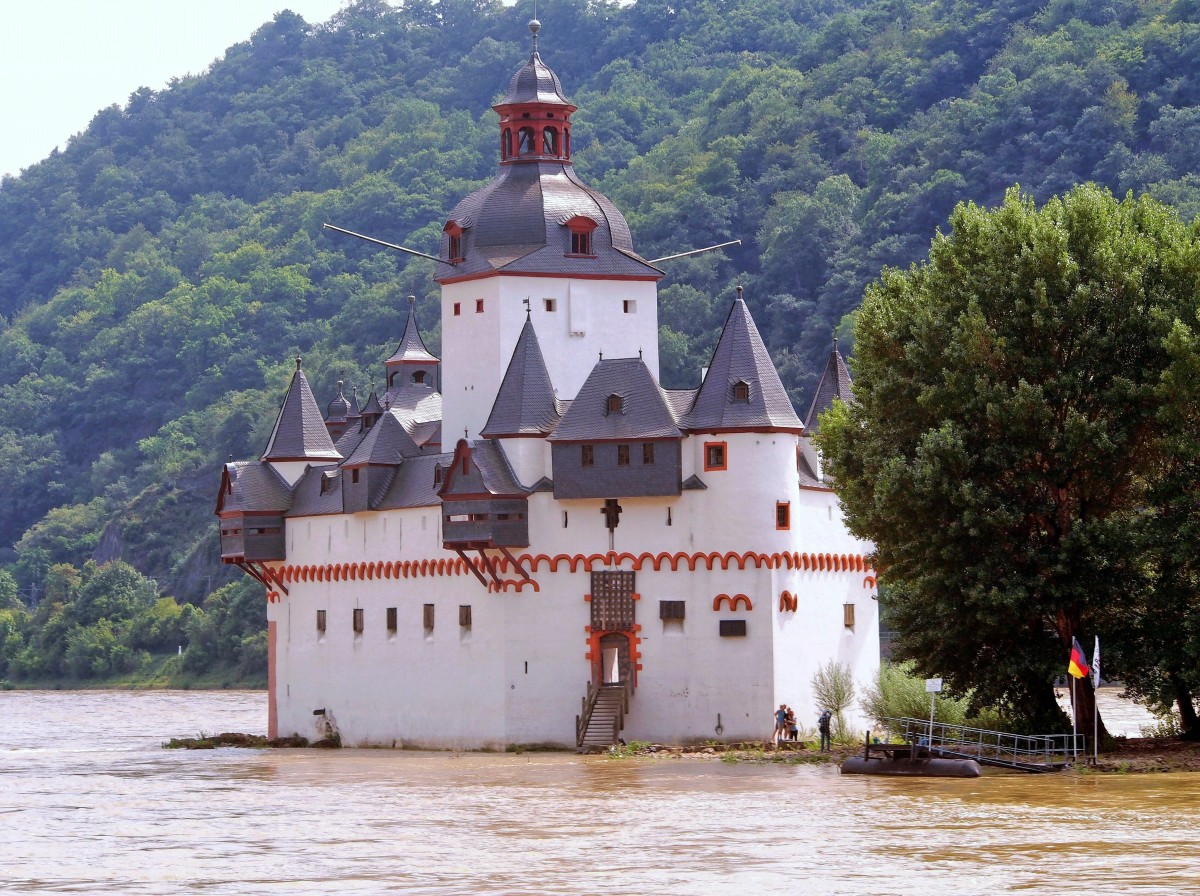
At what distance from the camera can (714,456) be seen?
236 ft

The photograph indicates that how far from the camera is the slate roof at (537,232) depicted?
7850 centimetres

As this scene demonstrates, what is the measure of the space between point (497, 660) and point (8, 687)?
3835 inches

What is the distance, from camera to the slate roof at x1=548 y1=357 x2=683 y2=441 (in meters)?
71.5

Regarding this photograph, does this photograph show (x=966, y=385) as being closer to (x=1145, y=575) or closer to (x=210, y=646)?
(x=1145, y=575)

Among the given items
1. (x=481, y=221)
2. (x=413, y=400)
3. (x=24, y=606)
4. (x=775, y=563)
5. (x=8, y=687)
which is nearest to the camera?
(x=775, y=563)

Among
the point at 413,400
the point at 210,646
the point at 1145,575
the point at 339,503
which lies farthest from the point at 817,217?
the point at 1145,575

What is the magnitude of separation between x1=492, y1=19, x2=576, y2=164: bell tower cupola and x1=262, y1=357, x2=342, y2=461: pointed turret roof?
10689 mm

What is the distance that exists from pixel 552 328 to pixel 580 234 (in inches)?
130

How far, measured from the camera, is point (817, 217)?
159625 millimetres

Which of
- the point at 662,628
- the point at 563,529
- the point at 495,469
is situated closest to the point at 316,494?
the point at 495,469

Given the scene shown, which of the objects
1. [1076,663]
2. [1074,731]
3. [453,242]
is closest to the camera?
[1076,663]

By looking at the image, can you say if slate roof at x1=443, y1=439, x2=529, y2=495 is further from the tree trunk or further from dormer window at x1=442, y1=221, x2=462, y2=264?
Answer: the tree trunk

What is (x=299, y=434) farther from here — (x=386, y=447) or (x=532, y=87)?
(x=532, y=87)

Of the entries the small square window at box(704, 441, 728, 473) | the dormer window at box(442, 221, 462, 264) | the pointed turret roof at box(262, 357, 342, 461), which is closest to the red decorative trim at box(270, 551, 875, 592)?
the small square window at box(704, 441, 728, 473)
